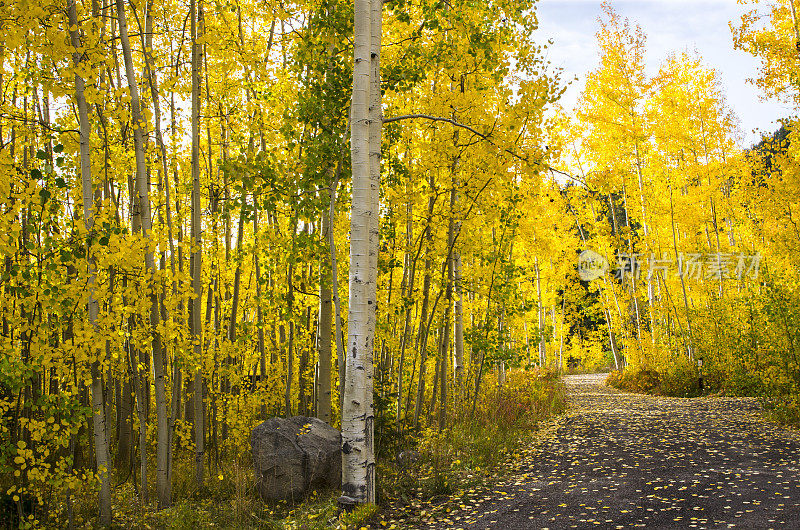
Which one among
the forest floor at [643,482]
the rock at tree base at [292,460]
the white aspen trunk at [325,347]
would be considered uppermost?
the white aspen trunk at [325,347]

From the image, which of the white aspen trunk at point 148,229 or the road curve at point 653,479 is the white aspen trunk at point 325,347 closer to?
the white aspen trunk at point 148,229

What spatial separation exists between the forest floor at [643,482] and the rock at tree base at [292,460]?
1165mm

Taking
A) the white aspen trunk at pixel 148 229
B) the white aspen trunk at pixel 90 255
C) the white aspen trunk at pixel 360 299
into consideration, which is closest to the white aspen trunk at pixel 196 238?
the white aspen trunk at pixel 148 229

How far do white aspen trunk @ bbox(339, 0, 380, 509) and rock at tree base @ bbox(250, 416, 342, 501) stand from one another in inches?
51.5

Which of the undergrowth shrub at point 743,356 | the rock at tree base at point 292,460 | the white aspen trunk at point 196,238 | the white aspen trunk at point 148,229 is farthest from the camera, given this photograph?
→ the undergrowth shrub at point 743,356

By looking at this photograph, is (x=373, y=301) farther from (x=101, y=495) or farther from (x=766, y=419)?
(x=766, y=419)

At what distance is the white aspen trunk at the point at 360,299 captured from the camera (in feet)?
13.0

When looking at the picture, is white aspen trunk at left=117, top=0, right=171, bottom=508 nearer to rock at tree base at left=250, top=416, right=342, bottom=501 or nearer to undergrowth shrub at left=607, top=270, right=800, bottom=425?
rock at tree base at left=250, top=416, right=342, bottom=501

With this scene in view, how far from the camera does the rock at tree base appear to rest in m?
5.17

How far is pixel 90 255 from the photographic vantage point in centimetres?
446

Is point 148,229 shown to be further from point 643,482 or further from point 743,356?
point 743,356

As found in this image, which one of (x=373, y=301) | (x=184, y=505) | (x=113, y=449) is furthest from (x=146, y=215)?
(x=113, y=449)

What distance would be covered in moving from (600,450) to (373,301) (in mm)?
4179

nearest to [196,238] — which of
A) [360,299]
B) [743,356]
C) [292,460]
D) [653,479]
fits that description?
[292,460]
